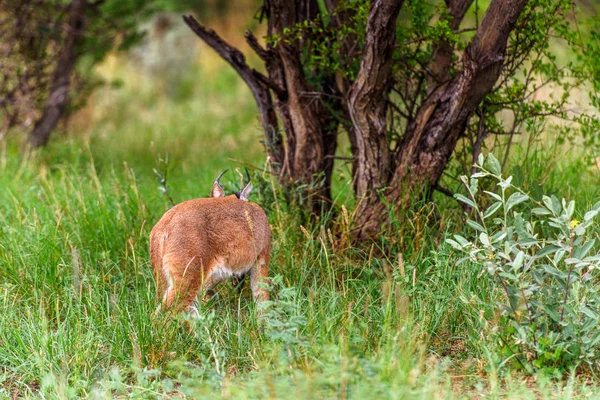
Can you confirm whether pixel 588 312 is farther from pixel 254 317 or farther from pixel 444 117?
pixel 444 117

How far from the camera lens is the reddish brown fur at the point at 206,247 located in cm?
380

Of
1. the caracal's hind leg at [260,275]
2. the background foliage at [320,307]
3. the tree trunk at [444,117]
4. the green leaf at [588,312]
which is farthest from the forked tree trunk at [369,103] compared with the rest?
the green leaf at [588,312]

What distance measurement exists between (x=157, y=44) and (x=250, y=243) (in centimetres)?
1192

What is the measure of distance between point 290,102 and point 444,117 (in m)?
1.15

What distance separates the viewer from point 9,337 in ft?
12.9

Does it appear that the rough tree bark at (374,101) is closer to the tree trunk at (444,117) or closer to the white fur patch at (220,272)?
the tree trunk at (444,117)

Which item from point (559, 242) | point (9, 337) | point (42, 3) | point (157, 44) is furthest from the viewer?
point (157, 44)

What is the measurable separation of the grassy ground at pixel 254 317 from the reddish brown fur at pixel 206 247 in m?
0.13

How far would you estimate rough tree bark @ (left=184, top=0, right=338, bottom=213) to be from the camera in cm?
534

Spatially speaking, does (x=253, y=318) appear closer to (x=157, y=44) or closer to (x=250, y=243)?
(x=250, y=243)

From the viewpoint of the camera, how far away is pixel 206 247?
3.86 meters

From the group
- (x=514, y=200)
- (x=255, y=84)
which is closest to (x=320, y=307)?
(x=514, y=200)

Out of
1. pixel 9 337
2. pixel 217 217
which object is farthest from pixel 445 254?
pixel 9 337

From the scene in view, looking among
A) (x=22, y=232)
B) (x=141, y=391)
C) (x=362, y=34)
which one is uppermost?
(x=362, y=34)
